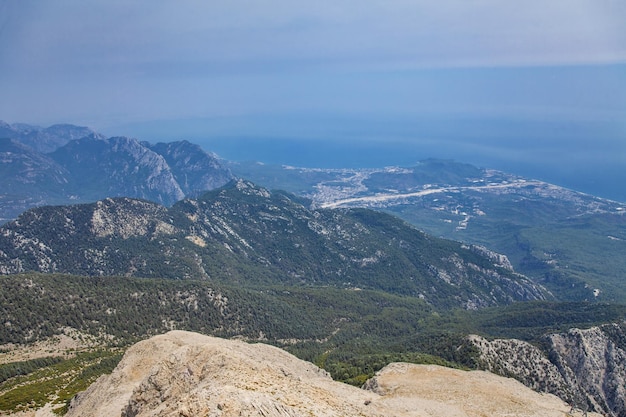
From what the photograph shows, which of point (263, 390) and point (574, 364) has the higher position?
point (263, 390)

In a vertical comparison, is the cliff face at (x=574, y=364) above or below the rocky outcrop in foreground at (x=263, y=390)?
below

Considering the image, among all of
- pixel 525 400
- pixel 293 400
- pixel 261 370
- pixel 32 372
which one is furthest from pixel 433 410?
pixel 32 372

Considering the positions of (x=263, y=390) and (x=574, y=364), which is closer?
(x=263, y=390)

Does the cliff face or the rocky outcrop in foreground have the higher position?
the rocky outcrop in foreground

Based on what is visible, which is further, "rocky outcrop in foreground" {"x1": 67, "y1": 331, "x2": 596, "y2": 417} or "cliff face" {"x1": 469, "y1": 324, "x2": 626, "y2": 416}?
"cliff face" {"x1": 469, "y1": 324, "x2": 626, "y2": 416}
